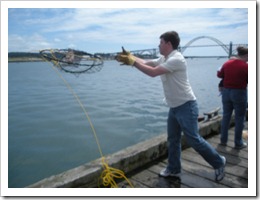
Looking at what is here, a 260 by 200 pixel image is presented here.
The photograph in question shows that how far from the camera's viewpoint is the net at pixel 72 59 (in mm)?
4367

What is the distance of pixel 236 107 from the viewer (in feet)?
16.6

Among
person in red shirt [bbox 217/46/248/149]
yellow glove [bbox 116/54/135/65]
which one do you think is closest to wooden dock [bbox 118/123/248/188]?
person in red shirt [bbox 217/46/248/149]

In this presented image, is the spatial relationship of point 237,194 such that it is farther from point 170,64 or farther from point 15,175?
point 15,175

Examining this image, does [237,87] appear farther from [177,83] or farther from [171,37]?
[171,37]

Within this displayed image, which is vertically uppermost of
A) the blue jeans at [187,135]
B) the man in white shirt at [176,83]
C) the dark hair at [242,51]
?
the dark hair at [242,51]

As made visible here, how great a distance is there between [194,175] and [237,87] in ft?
5.94

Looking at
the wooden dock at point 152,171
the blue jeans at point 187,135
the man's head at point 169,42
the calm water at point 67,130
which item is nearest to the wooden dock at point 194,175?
the wooden dock at point 152,171

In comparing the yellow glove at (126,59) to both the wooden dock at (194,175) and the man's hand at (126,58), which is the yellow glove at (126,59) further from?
the wooden dock at (194,175)

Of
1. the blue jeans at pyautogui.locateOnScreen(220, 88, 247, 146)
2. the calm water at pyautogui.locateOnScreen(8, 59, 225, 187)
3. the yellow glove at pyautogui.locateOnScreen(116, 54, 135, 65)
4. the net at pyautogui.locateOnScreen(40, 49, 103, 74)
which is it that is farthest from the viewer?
the calm water at pyautogui.locateOnScreen(8, 59, 225, 187)

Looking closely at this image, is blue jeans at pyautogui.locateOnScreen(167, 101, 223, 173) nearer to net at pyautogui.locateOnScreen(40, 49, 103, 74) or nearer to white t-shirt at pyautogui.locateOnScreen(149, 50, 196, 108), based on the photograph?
white t-shirt at pyautogui.locateOnScreen(149, 50, 196, 108)

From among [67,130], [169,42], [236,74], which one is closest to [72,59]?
[169,42]

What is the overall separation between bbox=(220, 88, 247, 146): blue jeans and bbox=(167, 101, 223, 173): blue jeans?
1497 millimetres

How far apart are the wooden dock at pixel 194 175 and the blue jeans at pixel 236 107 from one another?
→ 468 millimetres

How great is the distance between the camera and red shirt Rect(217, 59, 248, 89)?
15.9 feet
